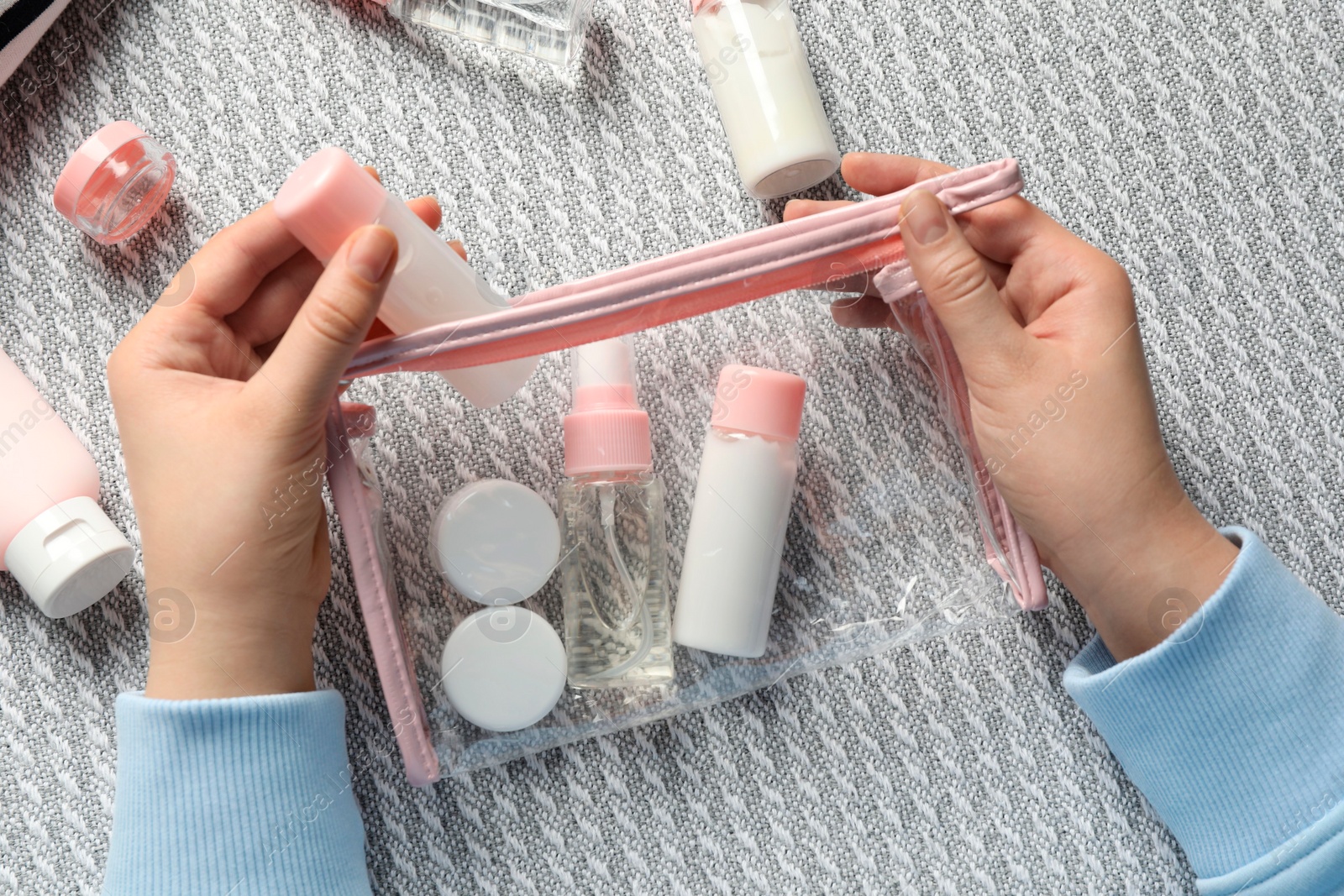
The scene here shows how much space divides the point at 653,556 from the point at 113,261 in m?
0.39

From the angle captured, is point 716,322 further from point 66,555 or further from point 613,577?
point 66,555

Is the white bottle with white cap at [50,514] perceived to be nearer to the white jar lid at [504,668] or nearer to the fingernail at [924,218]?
the white jar lid at [504,668]

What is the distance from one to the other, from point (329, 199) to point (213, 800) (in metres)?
0.30

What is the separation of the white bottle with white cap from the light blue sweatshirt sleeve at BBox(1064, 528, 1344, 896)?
559 mm

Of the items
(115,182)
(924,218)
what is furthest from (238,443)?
(924,218)

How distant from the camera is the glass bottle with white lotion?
0.55m

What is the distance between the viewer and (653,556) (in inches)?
20.1

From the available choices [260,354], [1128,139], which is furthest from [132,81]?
[1128,139]

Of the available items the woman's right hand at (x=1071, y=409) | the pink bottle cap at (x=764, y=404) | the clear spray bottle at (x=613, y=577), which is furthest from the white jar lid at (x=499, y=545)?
the woman's right hand at (x=1071, y=409)

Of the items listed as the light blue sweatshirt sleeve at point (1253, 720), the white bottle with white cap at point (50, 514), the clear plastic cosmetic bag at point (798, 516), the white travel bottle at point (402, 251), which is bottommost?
the light blue sweatshirt sleeve at point (1253, 720)

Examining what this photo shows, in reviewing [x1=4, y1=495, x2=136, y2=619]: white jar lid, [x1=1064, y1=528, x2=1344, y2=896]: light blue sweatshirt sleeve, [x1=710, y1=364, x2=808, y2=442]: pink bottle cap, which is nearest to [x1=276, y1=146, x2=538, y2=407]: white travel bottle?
[x1=710, y1=364, x2=808, y2=442]: pink bottle cap

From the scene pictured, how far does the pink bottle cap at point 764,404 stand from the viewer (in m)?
0.48

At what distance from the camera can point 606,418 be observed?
47 centimetres

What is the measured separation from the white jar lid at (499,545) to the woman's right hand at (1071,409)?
22cm
